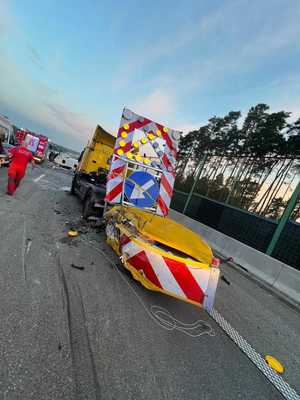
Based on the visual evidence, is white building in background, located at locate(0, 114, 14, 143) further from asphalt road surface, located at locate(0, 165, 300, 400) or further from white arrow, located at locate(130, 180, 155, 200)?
white arrow, located at locate(130, 180, 155, 200)

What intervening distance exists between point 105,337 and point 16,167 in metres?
6.03

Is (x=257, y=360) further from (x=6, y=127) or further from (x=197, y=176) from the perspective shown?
(x=6, y=127)

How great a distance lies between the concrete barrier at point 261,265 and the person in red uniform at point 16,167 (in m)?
6.59

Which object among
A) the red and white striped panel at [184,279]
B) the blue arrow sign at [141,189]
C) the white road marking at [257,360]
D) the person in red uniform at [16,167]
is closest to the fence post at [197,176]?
the blue arrow sign at [141,189]

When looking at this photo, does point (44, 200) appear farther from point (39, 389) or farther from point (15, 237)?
point (39, 389)

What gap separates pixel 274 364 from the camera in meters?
2.65

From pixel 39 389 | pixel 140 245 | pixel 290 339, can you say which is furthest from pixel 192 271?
pixel 290 339

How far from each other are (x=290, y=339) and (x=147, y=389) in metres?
2.78

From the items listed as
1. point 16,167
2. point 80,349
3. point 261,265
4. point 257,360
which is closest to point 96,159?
point 16,167

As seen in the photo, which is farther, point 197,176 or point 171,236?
point 197,176

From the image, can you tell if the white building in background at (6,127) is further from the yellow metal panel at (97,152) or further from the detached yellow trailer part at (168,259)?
the detached yellow trailer part at (168,259)

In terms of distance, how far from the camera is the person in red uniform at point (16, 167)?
21.1 feet

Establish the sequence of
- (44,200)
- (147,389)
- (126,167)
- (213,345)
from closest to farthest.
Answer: (147,389), (213,345), (126,167), (44,200)

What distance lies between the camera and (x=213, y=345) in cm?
261
